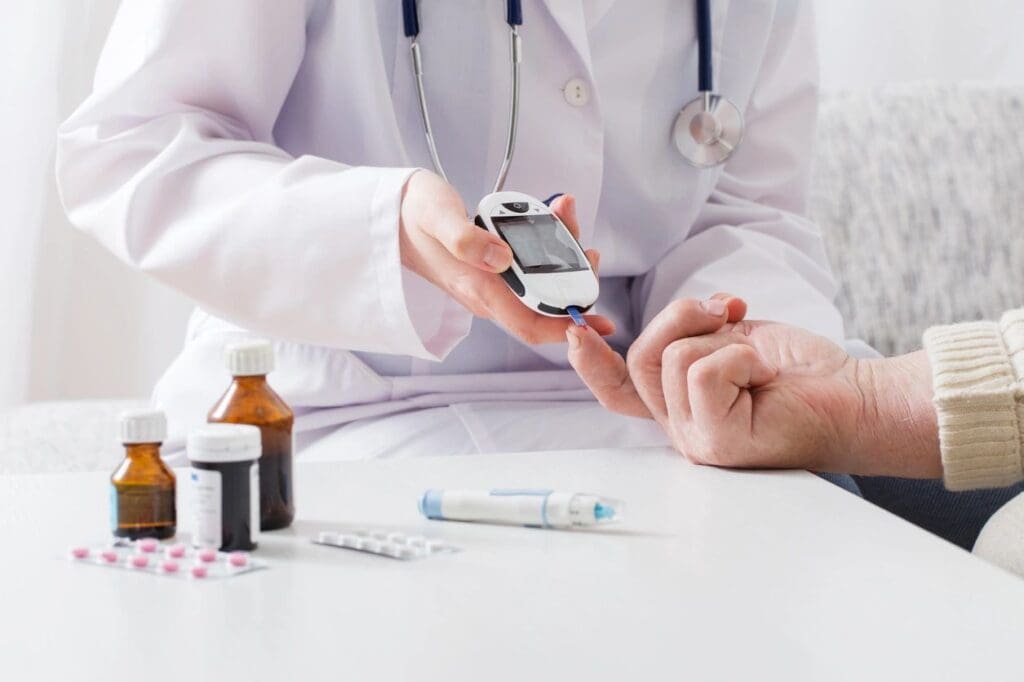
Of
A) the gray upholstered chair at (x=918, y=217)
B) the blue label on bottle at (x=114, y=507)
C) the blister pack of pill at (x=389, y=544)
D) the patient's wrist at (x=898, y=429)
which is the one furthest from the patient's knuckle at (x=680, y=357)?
the gray upholstered chair at (x=918, y=217)

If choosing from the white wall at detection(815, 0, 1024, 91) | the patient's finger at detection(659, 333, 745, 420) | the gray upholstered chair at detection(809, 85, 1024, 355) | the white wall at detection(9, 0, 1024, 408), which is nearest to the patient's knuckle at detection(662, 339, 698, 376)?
the patient's finger at detection(659, 333, 745, 420)

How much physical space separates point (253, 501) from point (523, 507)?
133mm

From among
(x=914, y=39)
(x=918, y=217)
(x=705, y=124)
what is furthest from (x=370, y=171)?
(x=914, y=39)

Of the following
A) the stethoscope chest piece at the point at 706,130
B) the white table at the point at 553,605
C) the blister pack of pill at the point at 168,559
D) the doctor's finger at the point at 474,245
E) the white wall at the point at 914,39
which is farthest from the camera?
the white wall at the point at 914,39

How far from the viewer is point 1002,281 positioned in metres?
1.68

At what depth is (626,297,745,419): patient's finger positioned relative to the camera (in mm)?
804

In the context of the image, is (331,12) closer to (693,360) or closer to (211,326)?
(211,326)

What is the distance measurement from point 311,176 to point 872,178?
3.55 ft

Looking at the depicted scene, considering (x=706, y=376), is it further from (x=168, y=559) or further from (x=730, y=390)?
(x=168, y=559)

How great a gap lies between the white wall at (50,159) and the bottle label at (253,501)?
133 cm

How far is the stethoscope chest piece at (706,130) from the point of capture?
3.31 feet

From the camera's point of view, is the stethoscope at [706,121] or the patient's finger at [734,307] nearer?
the patient's finger at [734,307]

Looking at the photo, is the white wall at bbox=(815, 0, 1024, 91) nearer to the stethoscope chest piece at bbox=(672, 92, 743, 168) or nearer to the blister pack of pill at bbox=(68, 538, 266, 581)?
the stethoscope chest piece at bbox=(672, 92, 743, 168)

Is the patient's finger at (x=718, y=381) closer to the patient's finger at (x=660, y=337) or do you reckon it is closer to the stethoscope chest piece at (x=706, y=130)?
the patient's finger at (x=660, y=337)
